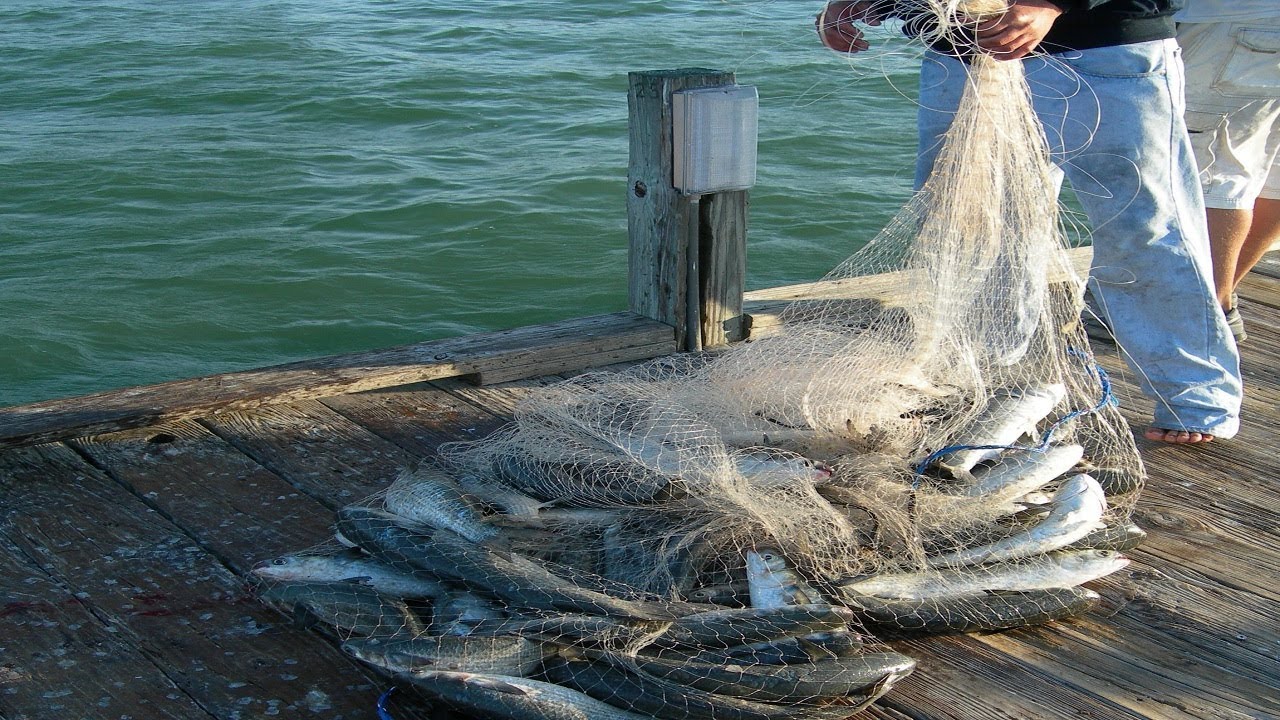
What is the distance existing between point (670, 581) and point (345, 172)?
32.5 ft

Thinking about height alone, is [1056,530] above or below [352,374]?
below

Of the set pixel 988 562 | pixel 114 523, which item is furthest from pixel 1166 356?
pixel 114 523

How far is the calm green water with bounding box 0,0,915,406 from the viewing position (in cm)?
923

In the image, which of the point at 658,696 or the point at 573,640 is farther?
the point at 573,640

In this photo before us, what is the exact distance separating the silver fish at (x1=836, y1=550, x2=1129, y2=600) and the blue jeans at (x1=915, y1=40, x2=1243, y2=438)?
1.06m

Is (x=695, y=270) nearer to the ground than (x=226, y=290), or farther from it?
farther from it

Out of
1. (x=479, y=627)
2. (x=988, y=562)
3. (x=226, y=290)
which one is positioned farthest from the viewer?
(x=226, y=290)

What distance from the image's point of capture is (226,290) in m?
9.56

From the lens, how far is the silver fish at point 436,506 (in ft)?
10.2

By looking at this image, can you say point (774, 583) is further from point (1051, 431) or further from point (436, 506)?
point (1051, 431)

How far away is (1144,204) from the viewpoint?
381 centimetres

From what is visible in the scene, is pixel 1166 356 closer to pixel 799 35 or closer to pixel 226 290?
pixel 226 290

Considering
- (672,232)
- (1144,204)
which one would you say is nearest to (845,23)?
(1144,204)

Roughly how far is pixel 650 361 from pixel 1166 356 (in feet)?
5.94
